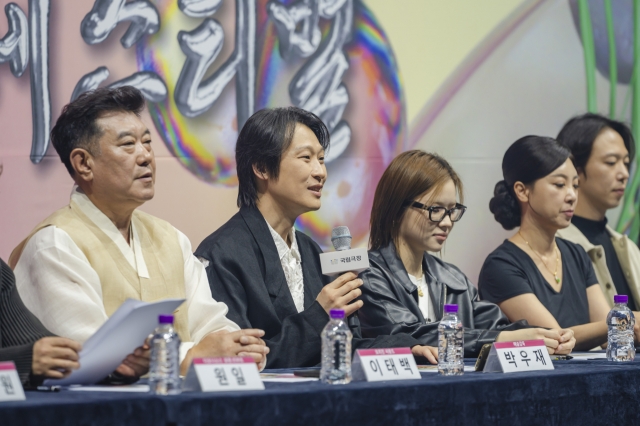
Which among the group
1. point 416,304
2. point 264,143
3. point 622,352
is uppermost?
point 264,143

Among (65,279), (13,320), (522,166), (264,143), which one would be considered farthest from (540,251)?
(13,320)

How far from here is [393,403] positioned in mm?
1754

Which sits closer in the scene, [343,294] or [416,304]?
[343,294]

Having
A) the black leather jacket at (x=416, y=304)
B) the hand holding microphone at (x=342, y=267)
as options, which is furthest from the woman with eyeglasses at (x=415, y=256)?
the hand holding microphone at (x=342, y=267)

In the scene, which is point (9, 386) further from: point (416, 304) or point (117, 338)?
point (416, 304)

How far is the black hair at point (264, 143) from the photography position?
2.93 metres

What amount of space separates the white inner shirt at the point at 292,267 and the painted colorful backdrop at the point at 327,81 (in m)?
0.60

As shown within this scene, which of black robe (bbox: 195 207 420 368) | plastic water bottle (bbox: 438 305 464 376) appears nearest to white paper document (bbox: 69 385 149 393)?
plastic water bottle (bbox: 438 305 464 376)

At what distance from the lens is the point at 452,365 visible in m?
2.08

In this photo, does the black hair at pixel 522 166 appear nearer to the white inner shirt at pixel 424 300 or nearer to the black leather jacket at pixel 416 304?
the black leather jacket at pixel 416 304

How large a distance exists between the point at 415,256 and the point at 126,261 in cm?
109

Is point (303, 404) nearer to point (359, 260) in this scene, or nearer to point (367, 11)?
point (359, 260)

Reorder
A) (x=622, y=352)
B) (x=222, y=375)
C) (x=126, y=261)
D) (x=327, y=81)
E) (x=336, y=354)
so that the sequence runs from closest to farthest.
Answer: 1. (x=222, y=375)
2. (x=336, y=354)
3. (x=126, y=261)
4. (x=622, y=352)
5. (x=327, y=81)

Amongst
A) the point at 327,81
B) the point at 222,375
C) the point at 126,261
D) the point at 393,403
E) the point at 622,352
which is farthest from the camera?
the point at 327,81
